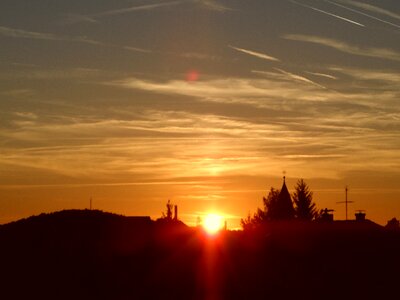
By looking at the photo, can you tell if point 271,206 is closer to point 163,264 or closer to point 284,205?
point 284,205

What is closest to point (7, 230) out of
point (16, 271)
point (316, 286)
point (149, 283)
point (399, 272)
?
point (16, 271)

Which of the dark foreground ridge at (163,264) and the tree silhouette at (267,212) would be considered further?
the tree silhouette at (267,212)

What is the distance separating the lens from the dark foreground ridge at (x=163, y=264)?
142ft

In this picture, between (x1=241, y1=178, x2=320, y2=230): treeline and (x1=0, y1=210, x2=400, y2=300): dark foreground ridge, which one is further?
(x1=241, y1=178, x2=320, y2=230): treeline

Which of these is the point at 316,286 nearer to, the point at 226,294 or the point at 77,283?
the point at 226,294

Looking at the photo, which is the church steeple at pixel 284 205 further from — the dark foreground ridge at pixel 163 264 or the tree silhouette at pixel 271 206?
the dark foreground ridge at pixel 163 264

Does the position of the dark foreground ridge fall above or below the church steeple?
below

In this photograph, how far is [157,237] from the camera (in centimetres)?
4966

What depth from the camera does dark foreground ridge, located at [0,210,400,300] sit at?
43344mm

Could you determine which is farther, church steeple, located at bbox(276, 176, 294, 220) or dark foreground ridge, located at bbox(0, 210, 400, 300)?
church steeple, located at bbox(276, 176, 294, 220)

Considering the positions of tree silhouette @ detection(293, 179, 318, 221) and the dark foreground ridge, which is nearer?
the dark foreground ridge

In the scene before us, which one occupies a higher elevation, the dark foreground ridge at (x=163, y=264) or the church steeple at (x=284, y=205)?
the church steeple at (x=284, y=205)

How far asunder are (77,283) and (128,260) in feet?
11.2

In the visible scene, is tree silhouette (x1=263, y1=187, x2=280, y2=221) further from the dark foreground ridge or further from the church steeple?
the dark foreground ridge
